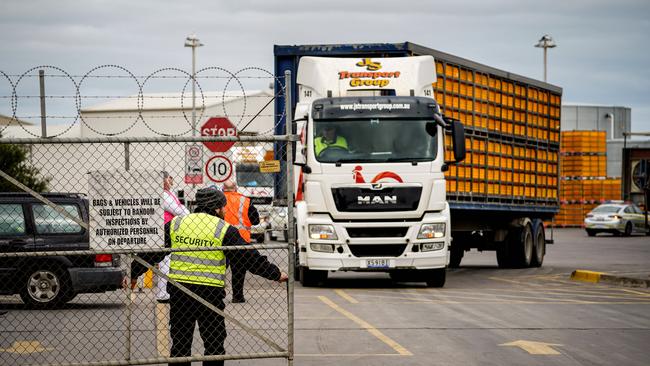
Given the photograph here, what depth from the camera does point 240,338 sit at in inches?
488

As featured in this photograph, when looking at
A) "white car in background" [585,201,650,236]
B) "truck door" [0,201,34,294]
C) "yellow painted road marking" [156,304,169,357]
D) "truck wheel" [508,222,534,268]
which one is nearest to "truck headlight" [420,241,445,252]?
"yellow painted road marking" [156,304,169,357]

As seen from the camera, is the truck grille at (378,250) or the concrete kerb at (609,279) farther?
the concrete kerb at (609,279)

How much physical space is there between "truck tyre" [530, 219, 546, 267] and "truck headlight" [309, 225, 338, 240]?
8789 mm

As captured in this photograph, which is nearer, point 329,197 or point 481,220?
point 329,197

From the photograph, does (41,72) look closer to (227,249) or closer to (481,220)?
(227,249)

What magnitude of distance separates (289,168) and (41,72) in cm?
276

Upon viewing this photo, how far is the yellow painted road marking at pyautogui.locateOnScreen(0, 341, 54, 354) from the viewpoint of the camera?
11234mm

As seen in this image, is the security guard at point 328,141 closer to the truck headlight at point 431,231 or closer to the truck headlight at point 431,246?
the truck headlight at point 431,231

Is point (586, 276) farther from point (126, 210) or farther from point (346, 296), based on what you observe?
point (126, 210)

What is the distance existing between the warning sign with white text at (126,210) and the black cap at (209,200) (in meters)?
0.32

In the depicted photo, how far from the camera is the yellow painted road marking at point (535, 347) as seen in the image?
11164 mm

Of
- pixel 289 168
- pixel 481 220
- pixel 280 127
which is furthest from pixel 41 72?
pixel 481 220

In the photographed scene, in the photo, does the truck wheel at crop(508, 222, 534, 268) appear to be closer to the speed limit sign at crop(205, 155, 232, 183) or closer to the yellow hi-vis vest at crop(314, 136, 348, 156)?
the speed limit sign at crop(205, 155, 232, 183)

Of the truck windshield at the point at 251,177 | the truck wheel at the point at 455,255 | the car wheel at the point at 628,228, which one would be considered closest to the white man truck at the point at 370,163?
the truck wheel at the point at 455,255
